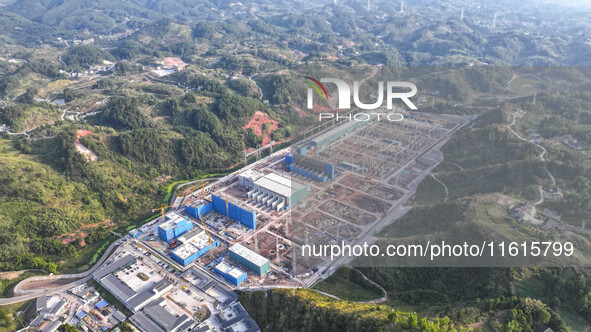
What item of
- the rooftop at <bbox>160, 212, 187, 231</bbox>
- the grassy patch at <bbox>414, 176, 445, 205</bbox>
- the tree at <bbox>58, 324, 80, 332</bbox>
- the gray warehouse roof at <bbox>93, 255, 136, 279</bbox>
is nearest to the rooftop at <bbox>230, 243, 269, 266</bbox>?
the rooftop at <bbox>160, 212, 187, 231</bbox>

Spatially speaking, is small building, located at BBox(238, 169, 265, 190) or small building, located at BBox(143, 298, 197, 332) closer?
small building, located at BBox(143, 298, 197, 332)

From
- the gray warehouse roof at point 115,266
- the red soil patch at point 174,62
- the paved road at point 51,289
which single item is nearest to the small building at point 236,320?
the gray warehouse roof at point 115,266

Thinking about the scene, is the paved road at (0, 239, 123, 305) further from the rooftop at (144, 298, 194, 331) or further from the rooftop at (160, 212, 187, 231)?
the rooftop at (144, 298, 194, 331)

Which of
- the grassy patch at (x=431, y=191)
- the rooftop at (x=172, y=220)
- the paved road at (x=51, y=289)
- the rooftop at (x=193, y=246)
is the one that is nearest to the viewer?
the paved road at (x=51, y=289)

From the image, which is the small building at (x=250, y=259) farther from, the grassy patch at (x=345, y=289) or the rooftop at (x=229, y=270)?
the grassy patch at (x=345, y=289)

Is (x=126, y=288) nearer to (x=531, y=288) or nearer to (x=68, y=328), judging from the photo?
(x=68, y=328)

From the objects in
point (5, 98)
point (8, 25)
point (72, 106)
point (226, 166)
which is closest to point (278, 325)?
point (226, 166)

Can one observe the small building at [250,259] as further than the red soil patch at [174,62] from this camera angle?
No
